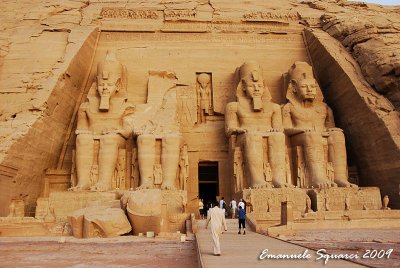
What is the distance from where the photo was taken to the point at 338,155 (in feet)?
30.2

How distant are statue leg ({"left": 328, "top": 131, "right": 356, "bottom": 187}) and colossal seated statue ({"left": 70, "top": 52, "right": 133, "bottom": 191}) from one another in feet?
17.0

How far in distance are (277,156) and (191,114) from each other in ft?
9.71

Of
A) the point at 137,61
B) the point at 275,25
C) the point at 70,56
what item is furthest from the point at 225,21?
the point at 70,56

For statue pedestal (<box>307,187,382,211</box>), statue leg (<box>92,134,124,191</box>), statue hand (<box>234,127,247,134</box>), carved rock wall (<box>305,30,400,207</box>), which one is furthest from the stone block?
carved rock wall (<box>305,30,400,207</box>)

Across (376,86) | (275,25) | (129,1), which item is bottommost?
(376,86)

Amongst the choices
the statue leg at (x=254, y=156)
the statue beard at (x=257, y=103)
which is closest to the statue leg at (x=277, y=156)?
the statue leg at (x=254, y=156)

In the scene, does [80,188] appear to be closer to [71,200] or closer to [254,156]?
[71,200]

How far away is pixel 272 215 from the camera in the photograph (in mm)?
7500

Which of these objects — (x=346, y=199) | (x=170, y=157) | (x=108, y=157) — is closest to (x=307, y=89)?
(x=346, y=199)

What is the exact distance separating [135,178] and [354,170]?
5.85 metres

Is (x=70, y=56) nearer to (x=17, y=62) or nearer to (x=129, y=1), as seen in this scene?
(x=17, y=62)

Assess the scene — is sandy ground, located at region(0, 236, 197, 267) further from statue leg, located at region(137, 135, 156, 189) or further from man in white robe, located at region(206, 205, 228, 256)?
statue leg, located at region(137, 135, 156, 189)

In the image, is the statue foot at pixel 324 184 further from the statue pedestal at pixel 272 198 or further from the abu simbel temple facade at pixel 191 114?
the statue pedestal at pixel 272 198

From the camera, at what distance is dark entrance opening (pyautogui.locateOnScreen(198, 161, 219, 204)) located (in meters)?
10.6
